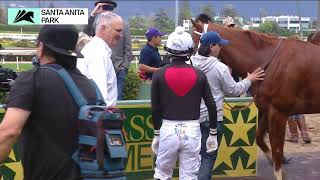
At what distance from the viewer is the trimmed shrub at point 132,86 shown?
9766 mm

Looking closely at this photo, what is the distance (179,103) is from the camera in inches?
183

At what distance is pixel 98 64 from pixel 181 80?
665 millimetres

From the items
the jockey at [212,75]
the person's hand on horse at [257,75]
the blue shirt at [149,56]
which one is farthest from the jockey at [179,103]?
the blue shirt at [149,56]

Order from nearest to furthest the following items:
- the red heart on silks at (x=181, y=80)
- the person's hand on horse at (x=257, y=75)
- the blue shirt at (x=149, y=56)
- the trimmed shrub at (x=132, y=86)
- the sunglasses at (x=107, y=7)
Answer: the red heart on silks at (x=181, y=80) → the person's hand on horse at (x=257, y=75) → the sunglasses at (x=107, y=7) → the blue shirt at (x=149, y=56) → the trimmed shrub at (x=132, y=86)

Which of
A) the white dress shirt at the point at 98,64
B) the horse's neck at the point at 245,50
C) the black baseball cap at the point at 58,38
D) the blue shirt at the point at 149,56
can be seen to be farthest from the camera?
the blue shirt at the point at 149,56

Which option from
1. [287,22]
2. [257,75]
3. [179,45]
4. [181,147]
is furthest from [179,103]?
[287,22]

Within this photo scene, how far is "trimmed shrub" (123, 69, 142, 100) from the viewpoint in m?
9.77

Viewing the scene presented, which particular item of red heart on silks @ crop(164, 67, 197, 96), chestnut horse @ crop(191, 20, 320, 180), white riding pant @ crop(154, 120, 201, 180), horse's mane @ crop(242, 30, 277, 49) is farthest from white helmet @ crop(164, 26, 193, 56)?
horse's mane @ crop(242, 30, 277, 49)

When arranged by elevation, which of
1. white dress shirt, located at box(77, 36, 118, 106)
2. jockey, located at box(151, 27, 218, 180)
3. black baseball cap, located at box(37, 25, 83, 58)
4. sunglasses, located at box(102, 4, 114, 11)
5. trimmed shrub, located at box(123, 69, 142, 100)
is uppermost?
sunglasses, located at box(102, 4, 114, 11)

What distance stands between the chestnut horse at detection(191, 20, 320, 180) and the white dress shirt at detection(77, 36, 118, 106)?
1933 millimetres

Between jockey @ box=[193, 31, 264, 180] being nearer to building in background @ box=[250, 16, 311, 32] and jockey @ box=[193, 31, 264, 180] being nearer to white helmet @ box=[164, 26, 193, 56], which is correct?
white helmet @ box=[164, 26, 193, 56]

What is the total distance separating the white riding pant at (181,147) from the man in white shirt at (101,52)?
57cm

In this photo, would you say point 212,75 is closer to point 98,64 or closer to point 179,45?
point 179,45

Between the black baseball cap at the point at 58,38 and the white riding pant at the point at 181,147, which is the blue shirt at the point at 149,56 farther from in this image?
the black baseball cap at the point at 58,38
